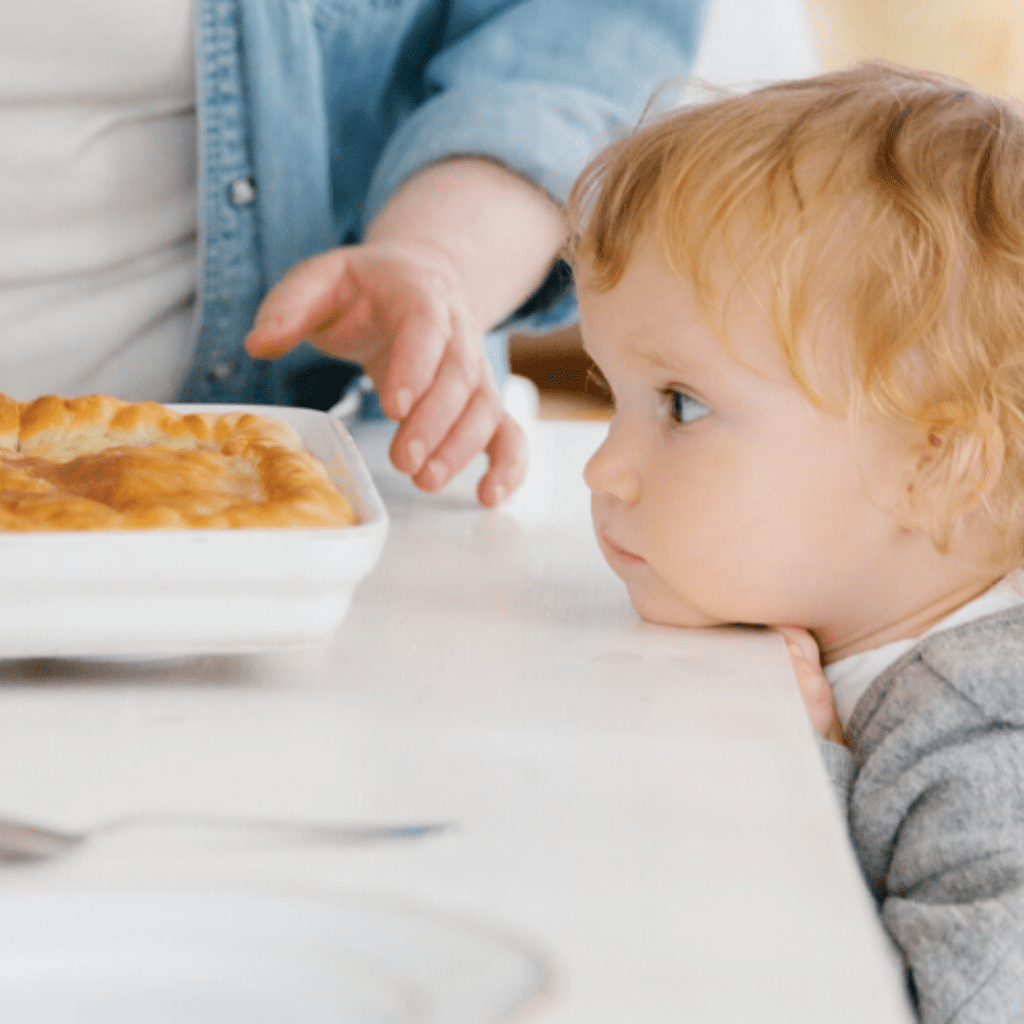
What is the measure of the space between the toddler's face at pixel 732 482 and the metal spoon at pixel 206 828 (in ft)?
0.99

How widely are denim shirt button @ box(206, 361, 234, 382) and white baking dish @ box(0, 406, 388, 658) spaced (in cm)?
66

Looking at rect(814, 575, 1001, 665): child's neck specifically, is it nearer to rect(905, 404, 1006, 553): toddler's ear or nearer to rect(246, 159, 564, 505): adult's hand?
rect(905, 404, 1006, 553): toddler's ear

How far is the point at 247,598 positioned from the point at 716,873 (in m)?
0.21

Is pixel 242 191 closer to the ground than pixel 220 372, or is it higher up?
higher up

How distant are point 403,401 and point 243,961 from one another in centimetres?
53

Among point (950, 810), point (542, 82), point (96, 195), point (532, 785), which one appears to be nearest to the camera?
point (532, 785)

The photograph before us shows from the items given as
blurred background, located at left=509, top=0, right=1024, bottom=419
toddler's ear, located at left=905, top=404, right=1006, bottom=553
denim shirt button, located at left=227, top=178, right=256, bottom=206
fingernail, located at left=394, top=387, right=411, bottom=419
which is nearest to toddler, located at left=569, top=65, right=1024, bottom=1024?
toddler's ear, located at left=905, top=404, right=1006, bottom=553

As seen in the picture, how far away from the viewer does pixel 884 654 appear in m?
0.70

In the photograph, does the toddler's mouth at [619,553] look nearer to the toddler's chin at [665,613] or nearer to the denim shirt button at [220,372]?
the toddler's chin at [665,613]

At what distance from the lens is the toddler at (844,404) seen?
634mm

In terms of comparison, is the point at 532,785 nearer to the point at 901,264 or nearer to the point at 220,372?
the point at 901,264

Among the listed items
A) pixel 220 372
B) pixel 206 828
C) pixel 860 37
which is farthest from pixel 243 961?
pixel 860 37

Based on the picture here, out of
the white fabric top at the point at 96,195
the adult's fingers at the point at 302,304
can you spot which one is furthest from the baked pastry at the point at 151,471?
the white fabric top at the point at 96,195

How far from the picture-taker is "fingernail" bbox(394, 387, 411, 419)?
31.7 inches
